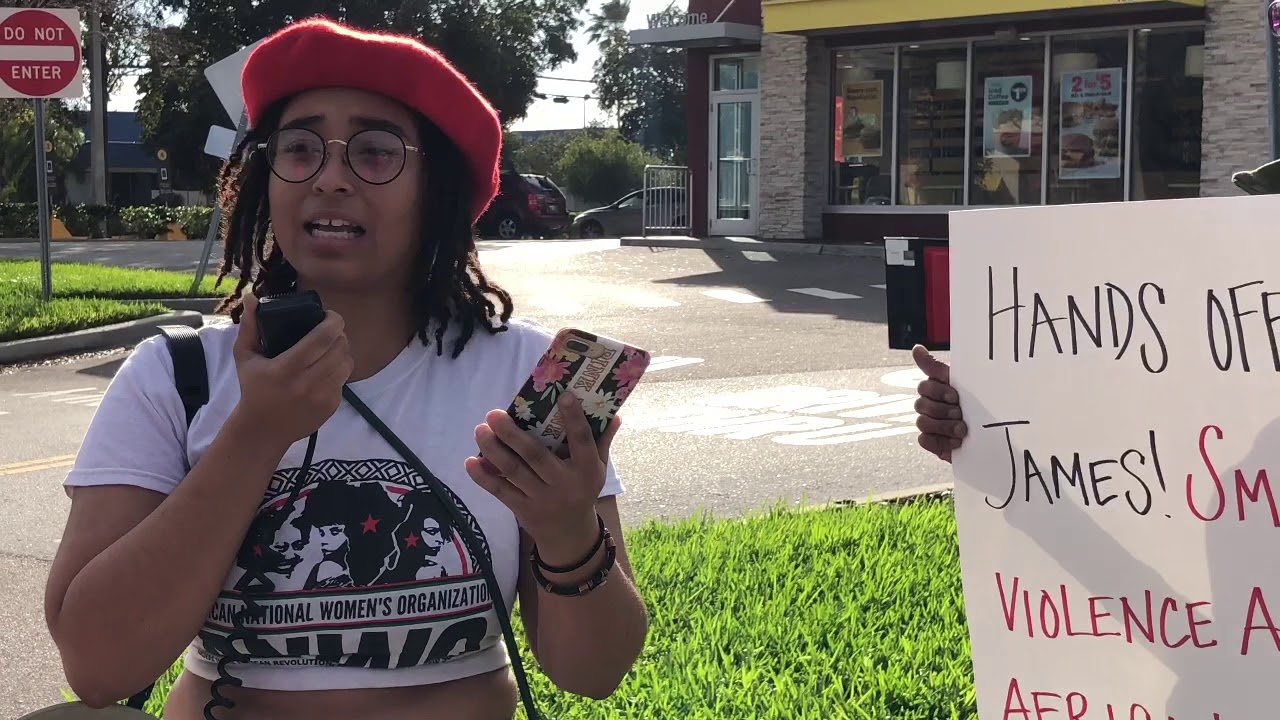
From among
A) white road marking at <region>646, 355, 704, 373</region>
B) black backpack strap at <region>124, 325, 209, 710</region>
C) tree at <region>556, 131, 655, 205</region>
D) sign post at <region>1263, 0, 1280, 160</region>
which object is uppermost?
tree at <region>556, 131, 655, 205</region>

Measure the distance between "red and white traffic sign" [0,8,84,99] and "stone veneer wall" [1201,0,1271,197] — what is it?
12415 millimetres

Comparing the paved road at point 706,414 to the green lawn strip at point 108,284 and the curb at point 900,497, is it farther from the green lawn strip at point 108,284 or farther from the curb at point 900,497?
the green lawn strip at point 108,284

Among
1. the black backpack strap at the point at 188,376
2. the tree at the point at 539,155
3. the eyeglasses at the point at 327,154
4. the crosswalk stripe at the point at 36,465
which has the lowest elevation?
the crosswalk stripe at the point at 36,465

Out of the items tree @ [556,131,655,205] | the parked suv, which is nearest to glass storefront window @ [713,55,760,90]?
the parked suv

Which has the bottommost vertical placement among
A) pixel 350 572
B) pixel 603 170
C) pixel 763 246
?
pixel 350 572

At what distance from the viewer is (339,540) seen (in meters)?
1.97

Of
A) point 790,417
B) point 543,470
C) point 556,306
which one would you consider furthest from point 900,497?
point 556,306

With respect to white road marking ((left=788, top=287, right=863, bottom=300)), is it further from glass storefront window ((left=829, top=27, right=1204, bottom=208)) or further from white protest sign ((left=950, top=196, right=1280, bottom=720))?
white protest sign ((left=950, top=196, right=1280, bottom=720))

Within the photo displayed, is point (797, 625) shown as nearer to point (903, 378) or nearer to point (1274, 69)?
point (1274, 69)

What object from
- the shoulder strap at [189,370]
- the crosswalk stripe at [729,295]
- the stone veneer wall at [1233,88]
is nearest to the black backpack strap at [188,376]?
the shoulder strap at [189,370]

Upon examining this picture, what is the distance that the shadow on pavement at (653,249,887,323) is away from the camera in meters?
15.0

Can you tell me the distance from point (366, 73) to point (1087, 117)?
18.7 metres

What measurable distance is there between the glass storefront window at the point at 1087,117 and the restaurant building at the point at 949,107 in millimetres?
18

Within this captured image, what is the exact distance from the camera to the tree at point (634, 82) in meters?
79.9
